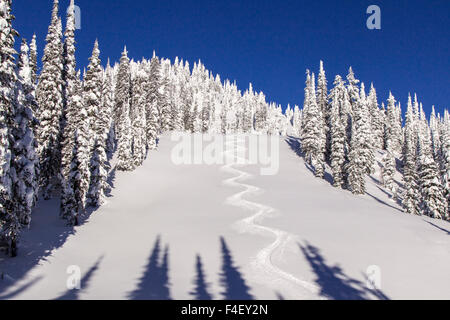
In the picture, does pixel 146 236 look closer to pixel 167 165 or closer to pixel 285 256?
pixel 285 256

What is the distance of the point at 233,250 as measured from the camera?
22.1 m

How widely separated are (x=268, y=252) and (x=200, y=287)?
21.6 feet

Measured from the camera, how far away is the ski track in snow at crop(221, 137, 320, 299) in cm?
1589

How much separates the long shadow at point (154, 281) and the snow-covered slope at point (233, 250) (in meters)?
0.05

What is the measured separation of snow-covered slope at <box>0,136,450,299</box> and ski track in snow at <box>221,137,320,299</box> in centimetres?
8

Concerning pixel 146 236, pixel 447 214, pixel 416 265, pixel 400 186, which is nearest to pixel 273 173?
pixel 447 214

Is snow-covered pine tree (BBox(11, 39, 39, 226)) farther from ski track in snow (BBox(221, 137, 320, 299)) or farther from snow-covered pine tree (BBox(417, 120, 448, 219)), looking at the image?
snow-covered pine tree (BBox(417, 120, 448, 219))

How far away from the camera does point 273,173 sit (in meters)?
54.3

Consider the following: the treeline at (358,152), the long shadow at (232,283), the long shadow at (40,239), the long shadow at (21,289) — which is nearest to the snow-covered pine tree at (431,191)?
the treeline at (358,152)

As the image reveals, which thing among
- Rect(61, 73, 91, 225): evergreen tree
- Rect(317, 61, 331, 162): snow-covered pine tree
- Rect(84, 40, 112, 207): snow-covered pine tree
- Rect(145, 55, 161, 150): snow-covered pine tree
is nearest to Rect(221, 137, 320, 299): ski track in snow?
Rect(61, 73, 91, 225): evergreen tree

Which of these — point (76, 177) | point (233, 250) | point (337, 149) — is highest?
point (337, 149)

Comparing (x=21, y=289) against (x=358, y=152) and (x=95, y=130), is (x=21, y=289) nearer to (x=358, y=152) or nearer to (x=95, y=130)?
(x=95, y=130)

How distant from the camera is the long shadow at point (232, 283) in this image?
15062mm

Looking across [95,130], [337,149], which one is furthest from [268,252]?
[337,149]
